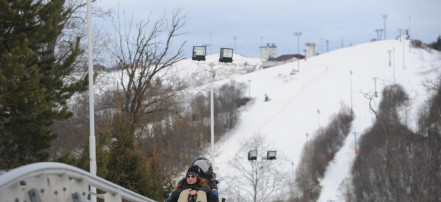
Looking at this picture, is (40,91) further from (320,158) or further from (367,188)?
(320,158)

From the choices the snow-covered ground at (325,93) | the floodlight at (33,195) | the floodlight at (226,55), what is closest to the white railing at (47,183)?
the floodlight at (33,195)

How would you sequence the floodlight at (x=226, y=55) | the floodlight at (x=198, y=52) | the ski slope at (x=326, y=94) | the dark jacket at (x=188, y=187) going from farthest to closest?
1. the ski slope at (x=326, y=94)
2. the floodlight at (x=226, y=55)
3. the floodlight at (x=198, y=52)
4. the dark jacket at (x=188, y=187)

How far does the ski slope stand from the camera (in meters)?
106

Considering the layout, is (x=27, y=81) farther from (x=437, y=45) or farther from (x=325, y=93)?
(x=437, y=45)

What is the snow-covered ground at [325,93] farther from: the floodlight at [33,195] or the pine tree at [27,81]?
the floodlight at [33,195]

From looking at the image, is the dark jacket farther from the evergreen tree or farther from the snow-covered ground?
the evergreen tree

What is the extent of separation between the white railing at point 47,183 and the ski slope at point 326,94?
2999 inches

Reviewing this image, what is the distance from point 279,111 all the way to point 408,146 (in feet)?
133

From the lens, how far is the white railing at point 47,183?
582cm

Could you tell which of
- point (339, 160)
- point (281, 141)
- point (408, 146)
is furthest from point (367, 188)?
point (281, 141)

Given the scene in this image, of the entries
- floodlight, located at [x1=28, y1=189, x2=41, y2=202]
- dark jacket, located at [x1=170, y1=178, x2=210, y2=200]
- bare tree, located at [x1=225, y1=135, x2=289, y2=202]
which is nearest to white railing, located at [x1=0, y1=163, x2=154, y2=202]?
floodlight, located at [x1=28, y1=189, x2=41, y2=202]

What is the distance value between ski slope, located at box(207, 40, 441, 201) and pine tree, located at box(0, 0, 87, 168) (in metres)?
63.6

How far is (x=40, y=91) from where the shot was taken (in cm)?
1800

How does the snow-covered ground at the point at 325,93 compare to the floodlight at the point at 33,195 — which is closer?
the floodlight at the point at 33,195
